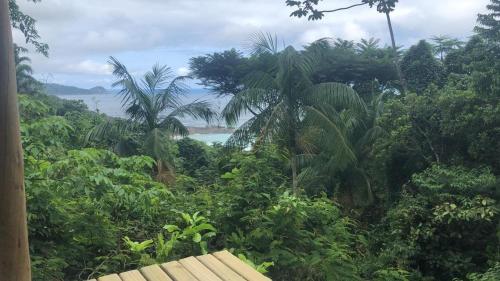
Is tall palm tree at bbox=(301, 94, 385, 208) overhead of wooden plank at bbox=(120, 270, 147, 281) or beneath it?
beneath

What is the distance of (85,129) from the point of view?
48.3 feet

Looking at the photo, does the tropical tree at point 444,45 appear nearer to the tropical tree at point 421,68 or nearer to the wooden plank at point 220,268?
the tropical tree at point 421,68

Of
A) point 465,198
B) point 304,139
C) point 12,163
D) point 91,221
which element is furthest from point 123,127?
point 12,163

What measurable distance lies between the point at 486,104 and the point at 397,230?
3478 mm

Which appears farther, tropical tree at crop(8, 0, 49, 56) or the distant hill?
the distant hill

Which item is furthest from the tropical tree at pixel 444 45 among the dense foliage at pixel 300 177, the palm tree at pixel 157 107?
the palm tree at pixel 157 107

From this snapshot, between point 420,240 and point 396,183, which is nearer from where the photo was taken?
point 420,240

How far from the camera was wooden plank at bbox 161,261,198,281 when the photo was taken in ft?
6.32

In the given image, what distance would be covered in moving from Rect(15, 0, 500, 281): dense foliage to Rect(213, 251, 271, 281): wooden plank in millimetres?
775

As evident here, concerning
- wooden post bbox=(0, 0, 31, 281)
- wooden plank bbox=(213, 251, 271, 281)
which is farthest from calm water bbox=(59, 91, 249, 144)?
wooden post bbox=(0, 0, 31, 281)

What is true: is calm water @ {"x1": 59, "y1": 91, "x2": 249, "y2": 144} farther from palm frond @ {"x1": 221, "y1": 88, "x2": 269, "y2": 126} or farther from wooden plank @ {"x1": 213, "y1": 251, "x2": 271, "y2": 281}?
wooden plank @ {"x1": 213, "y1": 251, "x2": 271, "y2": 281}

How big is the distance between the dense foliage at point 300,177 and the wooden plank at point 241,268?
2.54 feet

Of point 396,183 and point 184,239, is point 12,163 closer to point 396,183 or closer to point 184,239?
point 184,239

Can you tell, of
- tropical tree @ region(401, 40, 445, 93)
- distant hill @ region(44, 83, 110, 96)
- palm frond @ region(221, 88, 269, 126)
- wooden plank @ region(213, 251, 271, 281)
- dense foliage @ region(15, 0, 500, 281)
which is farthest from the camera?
distant hill @ region(44, 83, 110, 96)
